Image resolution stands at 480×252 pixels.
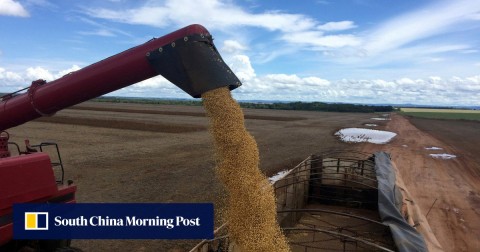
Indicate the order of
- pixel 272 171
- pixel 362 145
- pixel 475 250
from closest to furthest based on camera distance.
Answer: pixel 475 250
pixel 272 171
pixel 362 145

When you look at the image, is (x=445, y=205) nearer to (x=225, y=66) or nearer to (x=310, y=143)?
(x=225, y=66)

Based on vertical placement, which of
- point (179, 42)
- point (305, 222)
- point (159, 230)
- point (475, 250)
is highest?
point (179, 42)

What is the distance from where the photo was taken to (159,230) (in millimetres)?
6441

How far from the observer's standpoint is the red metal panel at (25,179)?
429 centimetres

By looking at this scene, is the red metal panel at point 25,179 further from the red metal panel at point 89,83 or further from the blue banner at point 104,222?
the red metal panel at point 89,83

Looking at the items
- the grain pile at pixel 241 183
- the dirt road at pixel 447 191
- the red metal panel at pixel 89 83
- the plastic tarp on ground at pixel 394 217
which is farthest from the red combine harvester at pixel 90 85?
the dirt road at pixel 447 191

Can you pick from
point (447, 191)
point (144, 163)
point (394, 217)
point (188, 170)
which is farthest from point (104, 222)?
point (447, 191)

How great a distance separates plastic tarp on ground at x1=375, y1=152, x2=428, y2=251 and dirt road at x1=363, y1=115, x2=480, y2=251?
2.23 m

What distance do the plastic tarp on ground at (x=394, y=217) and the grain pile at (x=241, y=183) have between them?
59.6 inches

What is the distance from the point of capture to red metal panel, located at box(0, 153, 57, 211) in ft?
14.1

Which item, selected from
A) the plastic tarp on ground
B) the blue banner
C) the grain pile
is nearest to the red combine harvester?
the blue banner

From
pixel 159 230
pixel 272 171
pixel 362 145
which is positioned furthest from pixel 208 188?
pixel 362 145

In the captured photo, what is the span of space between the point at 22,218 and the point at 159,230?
95.3 inches

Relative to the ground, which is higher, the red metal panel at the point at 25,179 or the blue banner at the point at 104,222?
the red metal panel at the point at 25,179
